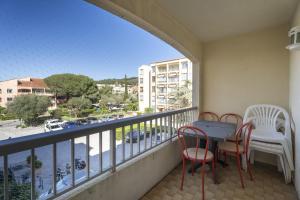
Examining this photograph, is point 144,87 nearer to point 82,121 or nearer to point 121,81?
point 121,81

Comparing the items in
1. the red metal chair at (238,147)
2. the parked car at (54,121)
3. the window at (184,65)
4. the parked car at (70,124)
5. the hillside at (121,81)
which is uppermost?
the window at (184,65)

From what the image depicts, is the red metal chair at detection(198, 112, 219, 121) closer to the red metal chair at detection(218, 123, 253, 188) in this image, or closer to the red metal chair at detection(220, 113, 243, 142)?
the red metal chair at detection(220, 113, 243, 142)

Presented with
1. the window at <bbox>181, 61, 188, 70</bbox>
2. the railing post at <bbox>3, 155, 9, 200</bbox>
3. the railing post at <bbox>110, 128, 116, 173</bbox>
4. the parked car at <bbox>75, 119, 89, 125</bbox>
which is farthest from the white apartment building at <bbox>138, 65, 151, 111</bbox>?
the railing post at <bbox>3, 155, 9, 200</bbox>

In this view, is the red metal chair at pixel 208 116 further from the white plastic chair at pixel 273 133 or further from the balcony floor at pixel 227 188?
the balcony floor at pixel 227 188

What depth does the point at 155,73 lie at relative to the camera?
9.63 ft

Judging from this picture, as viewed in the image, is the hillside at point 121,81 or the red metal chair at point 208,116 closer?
the hillside at point 121,81

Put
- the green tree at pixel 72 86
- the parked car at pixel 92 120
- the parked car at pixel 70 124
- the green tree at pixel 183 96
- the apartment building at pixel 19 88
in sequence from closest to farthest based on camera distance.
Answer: the apartment building at pixel 19 88, the green tree at pixel 72 86, the parked car at pixel 70 124, the parked car at pixel 92 120, the green tree at pixel 183 96

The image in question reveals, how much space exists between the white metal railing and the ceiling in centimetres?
153

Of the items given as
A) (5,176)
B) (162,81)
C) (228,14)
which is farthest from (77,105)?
(228,14)

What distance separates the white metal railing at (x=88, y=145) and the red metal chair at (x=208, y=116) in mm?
1274

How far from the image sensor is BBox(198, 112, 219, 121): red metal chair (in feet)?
11.7

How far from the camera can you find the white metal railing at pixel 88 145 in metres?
0.98

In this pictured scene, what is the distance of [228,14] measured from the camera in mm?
2430

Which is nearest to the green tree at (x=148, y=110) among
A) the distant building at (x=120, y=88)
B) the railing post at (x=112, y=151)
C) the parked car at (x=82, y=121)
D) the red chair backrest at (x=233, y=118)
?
the distant building at (x=120, y=88)
